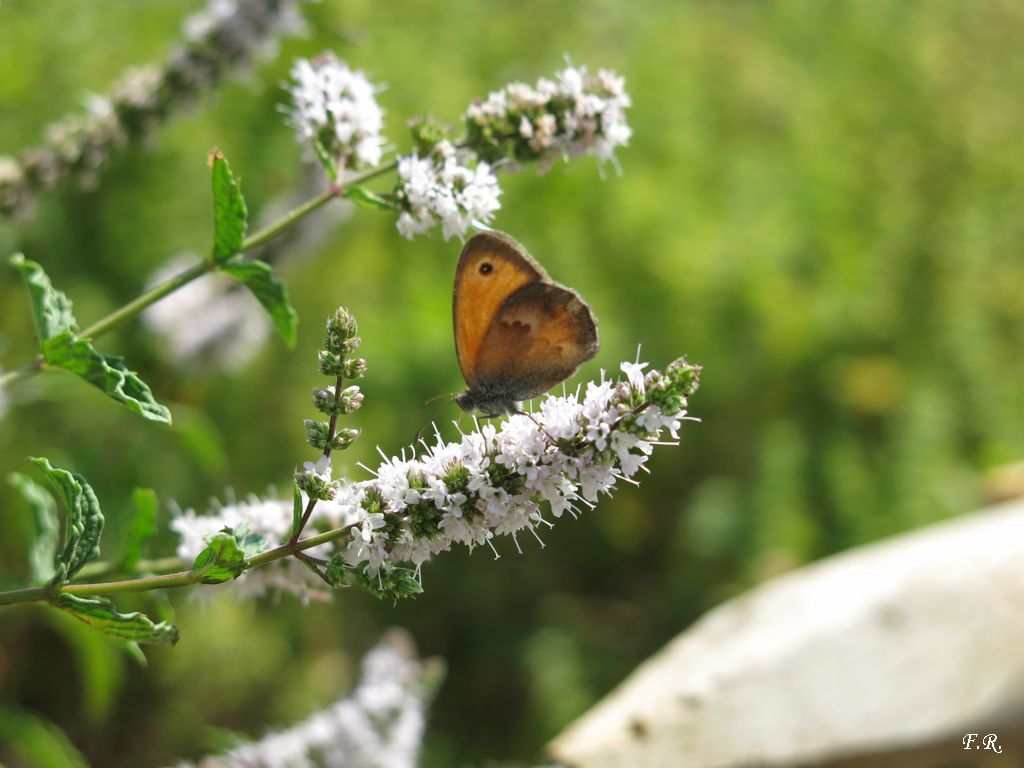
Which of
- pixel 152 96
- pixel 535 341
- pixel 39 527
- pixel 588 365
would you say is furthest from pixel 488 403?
pixel 588 365

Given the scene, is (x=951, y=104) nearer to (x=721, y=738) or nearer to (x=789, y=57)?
(x=789, y=57)

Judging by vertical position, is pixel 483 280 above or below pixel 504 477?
above

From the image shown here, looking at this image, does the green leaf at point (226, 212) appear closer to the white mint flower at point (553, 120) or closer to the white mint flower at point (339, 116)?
the white mint flower at point (339, 116)

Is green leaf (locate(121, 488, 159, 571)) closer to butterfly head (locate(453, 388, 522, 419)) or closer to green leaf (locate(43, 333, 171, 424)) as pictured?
green leaf (locate(43, 333, 171, 424))

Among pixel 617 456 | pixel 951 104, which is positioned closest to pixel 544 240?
pixel 951 104

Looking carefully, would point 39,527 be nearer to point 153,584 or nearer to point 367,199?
point 153,584
